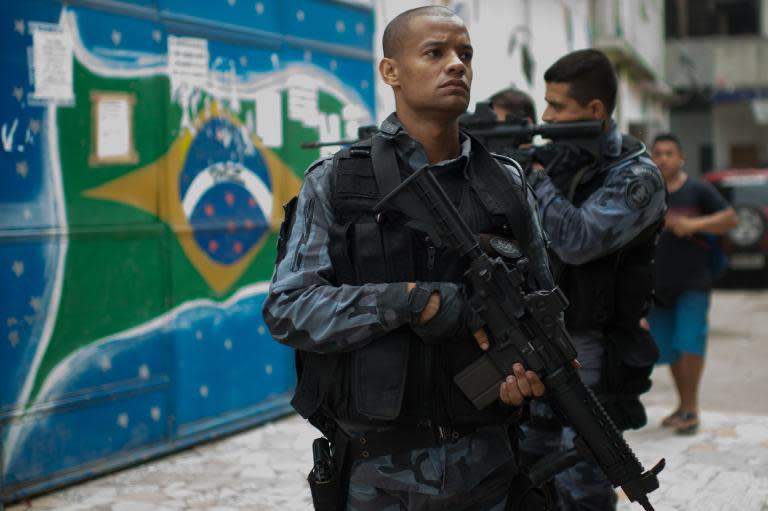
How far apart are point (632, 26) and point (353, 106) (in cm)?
1500

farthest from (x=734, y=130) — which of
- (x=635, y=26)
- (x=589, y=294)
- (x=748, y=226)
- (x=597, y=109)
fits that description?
(x=589, y=294)

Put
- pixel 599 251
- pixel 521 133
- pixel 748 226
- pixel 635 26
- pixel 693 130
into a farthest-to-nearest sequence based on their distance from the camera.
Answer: pixel 693 130, pixel 635 26, pixel 748 226, pixel 521 133, pixel 599 251

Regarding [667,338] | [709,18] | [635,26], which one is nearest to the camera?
[667,338]

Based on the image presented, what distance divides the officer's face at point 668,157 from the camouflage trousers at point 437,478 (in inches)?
201

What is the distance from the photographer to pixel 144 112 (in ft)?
17.7

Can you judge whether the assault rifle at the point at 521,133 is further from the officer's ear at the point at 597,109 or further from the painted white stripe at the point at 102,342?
the painted white stripe at the point at 102,342

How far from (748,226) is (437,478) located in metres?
13.2

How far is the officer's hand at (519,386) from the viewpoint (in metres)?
2.31

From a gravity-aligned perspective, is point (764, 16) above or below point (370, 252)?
above

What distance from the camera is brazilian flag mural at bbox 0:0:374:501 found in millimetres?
4723

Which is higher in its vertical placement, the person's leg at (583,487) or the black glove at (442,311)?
the black glove at (442,311)

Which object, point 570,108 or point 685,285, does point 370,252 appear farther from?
point 685,285

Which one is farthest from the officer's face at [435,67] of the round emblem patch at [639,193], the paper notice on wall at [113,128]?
the paper notice on wall at [113,128]

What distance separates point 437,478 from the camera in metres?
2.37
